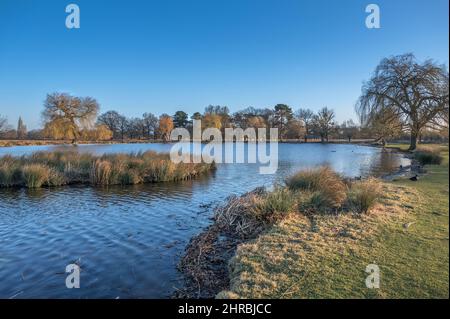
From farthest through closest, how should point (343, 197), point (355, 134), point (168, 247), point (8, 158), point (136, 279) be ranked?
point (355, 134) → point (8, 158) → point (343, 197) → point (168, 247) → point (136, 279)

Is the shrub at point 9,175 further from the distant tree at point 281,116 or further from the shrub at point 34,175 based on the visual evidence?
the distant tree at point 281,116

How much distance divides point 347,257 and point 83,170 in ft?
52.2

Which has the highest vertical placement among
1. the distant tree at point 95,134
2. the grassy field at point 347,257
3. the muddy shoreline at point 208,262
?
the distant tree at point 95,134

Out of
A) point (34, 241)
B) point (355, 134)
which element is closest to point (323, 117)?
point (355, 134)

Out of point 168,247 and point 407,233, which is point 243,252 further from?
point 407,233

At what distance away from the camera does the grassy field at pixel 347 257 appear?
389 cm

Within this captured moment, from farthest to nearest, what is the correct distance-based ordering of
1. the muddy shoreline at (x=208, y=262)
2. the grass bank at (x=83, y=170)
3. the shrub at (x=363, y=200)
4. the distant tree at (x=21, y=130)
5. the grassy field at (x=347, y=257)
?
the distant tree at (x=21, y=130) → the grass bank at (x=83, y=170) → the shrub at (x=363, y=200) → the muddy shoreline at (x=208, y=262) → the grassy field at (x=347, y=257)

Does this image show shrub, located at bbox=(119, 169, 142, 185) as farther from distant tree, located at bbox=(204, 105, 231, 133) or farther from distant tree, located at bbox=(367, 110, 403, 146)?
distant tree, located at bbox=(204, 105, 231, 133)

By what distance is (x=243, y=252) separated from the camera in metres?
5.57

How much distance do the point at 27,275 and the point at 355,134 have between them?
275ft

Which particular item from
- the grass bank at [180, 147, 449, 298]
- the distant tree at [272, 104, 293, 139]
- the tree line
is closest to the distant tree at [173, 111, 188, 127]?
the tree line

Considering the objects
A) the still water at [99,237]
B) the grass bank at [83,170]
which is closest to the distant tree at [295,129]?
the grass bank at [83,170]

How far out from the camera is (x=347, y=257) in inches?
194
